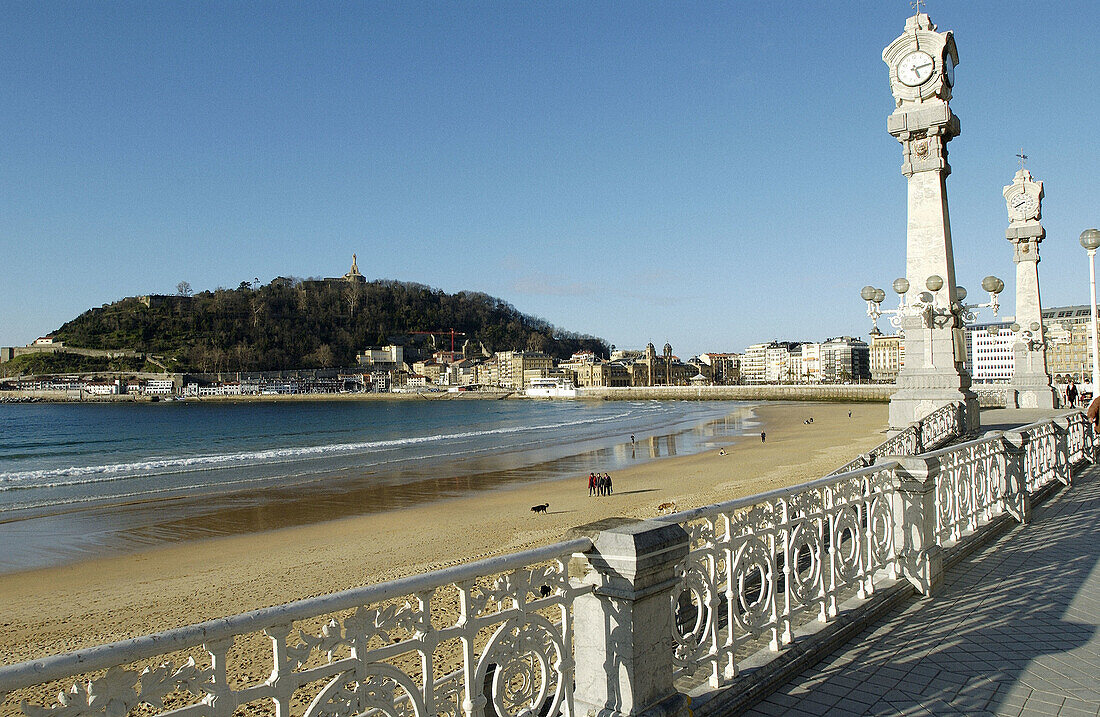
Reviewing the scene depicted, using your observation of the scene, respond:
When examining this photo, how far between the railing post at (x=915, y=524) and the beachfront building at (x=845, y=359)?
157817mm

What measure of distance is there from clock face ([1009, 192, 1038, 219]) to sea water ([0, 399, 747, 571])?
17.5m

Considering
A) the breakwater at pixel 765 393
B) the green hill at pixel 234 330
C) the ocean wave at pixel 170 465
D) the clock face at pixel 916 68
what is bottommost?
the breakwater at pixel 765 393

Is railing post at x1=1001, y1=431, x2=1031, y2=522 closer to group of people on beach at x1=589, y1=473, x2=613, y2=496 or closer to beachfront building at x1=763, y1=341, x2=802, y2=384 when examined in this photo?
group of people on beach at x1=589, y1=473, x2=613, y2=496

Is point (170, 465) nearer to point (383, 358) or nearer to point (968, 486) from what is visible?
point (968, 486)

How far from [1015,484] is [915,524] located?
3483mm

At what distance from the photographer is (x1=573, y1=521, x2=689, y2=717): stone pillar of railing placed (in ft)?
9.79

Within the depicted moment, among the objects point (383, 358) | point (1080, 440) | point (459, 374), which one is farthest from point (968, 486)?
point (383, 358)

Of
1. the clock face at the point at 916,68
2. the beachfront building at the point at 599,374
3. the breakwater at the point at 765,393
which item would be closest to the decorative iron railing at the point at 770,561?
the clock face at the point at 916,68

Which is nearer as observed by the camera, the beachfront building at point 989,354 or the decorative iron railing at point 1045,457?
the decorative iron railing at point 1045,457

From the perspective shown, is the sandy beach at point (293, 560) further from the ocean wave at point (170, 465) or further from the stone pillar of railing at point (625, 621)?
the ocean wave at point (170, 465)

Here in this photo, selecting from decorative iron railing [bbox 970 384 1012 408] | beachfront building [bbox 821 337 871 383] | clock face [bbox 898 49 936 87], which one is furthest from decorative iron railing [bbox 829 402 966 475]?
beachfront building [bbox 821 337 871 383]

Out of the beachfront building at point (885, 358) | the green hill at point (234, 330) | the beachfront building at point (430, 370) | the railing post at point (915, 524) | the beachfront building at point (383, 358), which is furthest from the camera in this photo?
the beachfront building at point (383, 358)

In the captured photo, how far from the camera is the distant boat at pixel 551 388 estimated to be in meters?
146

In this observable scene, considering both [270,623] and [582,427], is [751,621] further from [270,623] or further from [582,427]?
[582,427]
